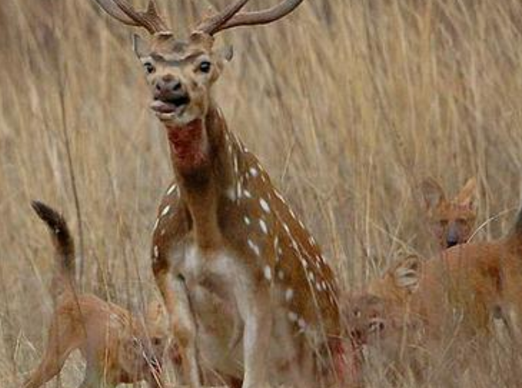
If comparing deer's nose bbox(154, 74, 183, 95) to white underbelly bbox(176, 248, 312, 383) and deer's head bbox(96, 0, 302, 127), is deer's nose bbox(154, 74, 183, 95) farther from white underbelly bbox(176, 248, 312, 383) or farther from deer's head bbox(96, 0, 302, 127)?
white underbelly bbox(176, 248, 312, 383)

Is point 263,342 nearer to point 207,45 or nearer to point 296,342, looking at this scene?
point 296,342

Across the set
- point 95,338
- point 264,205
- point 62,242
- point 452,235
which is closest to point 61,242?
point 62,242

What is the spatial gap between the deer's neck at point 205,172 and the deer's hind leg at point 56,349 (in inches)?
29.3

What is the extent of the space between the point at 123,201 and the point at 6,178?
28.7 inches

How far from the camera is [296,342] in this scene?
774 centimetres

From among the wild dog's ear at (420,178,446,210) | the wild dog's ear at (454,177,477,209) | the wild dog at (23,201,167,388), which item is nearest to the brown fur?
the wild dog at (23,201,167,388)

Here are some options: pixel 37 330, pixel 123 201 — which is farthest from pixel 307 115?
pixel 37 330

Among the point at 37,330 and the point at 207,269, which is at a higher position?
the point at 207,269

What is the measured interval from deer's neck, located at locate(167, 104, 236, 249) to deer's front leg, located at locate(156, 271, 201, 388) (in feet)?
0.48

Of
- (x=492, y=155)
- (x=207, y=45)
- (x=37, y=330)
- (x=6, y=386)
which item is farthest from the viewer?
(x=492, y=155)

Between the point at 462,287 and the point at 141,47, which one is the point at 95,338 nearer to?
the point at 141,47

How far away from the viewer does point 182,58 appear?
24.0ft

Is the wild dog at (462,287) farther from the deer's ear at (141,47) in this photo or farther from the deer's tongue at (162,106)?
the deer's ear at (141,47)

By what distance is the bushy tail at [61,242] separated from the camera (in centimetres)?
805
